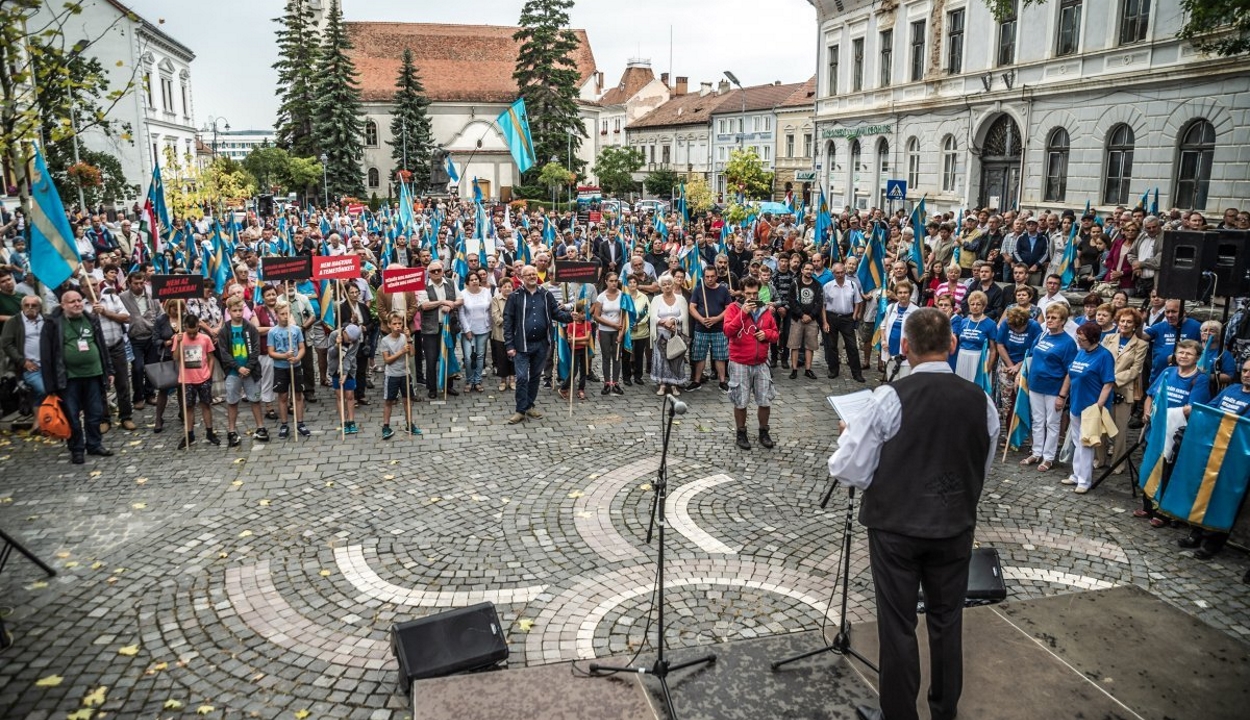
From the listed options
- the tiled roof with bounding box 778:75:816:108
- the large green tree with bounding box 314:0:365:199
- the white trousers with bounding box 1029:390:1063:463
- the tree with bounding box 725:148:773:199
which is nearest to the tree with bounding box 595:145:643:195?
the tiled roof with bounding box 778:75:816:108

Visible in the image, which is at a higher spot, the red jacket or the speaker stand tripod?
the red jacket

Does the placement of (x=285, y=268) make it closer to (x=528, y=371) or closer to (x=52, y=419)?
(x=52, y=419)

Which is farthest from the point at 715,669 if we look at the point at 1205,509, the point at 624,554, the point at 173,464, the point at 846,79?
the point at 846,79

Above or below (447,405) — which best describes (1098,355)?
above

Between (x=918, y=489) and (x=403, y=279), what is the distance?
8601mm

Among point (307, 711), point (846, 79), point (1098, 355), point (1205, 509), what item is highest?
point (846, 79)

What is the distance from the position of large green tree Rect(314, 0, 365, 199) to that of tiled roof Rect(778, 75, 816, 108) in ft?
104

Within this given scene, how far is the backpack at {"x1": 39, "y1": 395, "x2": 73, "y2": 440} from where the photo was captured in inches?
353

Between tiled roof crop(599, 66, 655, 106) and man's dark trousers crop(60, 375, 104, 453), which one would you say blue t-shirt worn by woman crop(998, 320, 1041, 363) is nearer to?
man's dark trousers crop(60, 375, 104, 453)

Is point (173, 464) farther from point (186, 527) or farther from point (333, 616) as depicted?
point (333, 616)

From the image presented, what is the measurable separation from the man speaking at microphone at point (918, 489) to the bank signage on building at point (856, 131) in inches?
1312

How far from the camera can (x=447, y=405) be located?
12.1 metres

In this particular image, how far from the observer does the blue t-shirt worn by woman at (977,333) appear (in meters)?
10.2

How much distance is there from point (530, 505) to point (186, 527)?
318 centimetres
